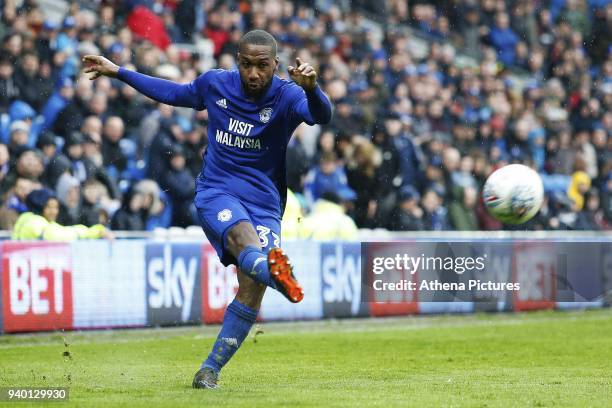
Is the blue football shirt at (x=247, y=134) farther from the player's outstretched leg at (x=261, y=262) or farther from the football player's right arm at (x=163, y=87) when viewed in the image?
the player's outstretched leg at (x=261, y=262)

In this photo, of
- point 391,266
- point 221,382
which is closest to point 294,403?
point 221,382

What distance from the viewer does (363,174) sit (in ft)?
58.1

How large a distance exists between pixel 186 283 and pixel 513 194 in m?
4.75

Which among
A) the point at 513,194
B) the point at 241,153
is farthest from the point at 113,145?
the point at 241,153

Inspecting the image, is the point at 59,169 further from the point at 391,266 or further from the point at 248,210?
the point at 248,210

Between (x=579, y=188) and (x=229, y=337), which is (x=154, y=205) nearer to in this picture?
(x=229, y=337)

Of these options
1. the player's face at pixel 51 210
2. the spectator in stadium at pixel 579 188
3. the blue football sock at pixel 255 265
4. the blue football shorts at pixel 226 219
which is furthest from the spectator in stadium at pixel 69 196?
the spectator in stadium at pixel 579 188

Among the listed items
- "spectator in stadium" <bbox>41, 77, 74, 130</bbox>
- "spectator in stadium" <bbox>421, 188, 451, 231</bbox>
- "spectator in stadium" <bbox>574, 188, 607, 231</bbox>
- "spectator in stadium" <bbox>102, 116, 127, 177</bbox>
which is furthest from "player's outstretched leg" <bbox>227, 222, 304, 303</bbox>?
"spectator in stadium" <bbox>574, 188, 607, 231</bbox>

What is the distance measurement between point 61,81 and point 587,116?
Result: 11.6 meters

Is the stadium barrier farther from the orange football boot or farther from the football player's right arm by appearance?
the orange football boot

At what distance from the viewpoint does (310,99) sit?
26.8ft

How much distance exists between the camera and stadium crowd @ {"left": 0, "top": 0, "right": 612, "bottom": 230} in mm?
15547

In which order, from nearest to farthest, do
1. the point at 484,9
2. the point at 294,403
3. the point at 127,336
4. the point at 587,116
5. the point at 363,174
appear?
the point at 294,403
the point at 127,336
the point at 363,174
the point at 587,116
the point at 484,9

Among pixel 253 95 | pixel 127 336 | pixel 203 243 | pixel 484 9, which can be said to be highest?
pixel 484 9
